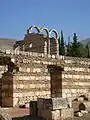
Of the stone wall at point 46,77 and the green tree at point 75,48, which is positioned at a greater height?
the green tree at point 75,48

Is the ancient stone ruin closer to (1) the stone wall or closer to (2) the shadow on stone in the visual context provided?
(1) the stone wall

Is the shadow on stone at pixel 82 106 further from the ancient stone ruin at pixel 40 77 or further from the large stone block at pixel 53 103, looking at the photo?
the ancient stone ruin at pixel 40 77

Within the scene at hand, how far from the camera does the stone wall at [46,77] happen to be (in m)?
12.3

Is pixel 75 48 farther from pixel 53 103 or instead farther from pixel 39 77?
pixel 53 103

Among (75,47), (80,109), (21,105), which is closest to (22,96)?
(21,105)

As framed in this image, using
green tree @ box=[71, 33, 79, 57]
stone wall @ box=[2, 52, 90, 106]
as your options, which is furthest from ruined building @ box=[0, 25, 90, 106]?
green tree @ box=[71, 33, 79, 57]

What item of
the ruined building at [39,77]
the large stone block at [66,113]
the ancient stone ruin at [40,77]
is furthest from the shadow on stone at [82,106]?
the ruined building at [39,77]

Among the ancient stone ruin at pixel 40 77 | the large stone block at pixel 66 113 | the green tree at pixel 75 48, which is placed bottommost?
the large stone block at pixel 66 113

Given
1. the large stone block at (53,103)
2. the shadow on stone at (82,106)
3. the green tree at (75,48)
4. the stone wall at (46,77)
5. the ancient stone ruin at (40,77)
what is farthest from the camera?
the green tree at (75,48)

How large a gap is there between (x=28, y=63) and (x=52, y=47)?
708 inches

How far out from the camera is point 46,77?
13531 millimetres

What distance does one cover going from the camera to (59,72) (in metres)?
14.2

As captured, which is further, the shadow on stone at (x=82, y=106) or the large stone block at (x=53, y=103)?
the shadow on stone at (x=82, y=106)

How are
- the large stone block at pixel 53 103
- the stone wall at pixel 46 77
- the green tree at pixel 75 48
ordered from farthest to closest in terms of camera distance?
the green tree at pixel 75 48 → the stone wall at pixel 46 77 → the large stone block at pixel 53 103
